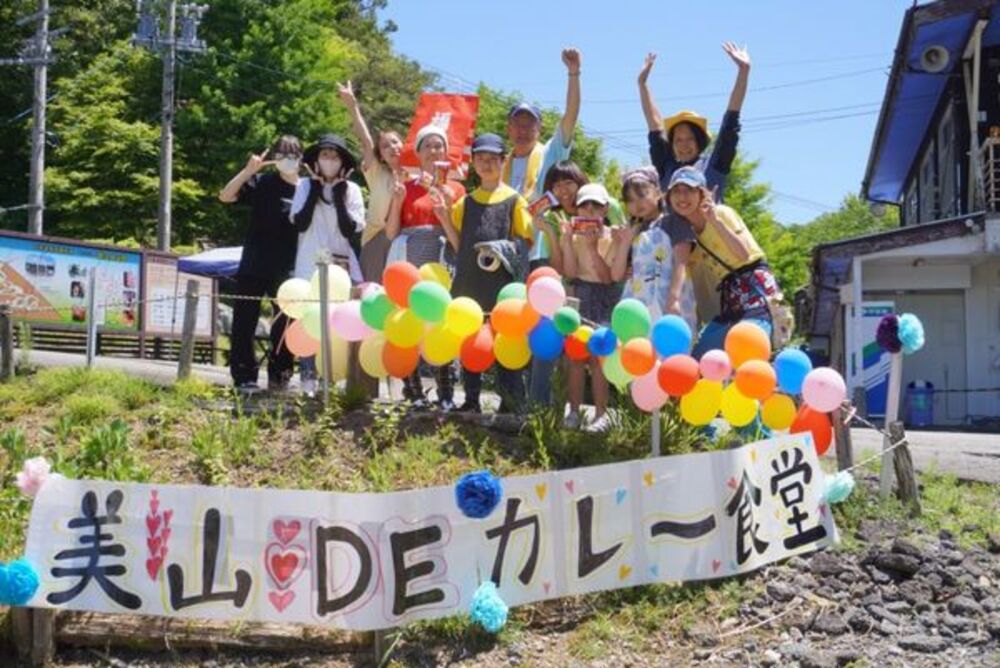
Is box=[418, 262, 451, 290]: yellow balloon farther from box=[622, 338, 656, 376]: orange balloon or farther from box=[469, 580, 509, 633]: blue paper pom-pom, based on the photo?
box=[469, 580, 509, 633]: blue paper pom-pom

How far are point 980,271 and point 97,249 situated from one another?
13810mm

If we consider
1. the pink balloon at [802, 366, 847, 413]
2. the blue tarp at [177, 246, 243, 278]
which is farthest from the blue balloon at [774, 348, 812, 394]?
the blue tarp at [177, 246, 243, 278]

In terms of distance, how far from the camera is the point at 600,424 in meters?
6.04

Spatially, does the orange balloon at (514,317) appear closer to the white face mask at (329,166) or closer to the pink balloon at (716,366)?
the pink balloon at (716,366)

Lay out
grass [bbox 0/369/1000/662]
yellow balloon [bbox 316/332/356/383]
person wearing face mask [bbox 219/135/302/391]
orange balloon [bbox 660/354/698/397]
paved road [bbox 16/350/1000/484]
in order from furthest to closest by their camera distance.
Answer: paved road [bbox 16/350/1000/484], person wearing face mask [bbox 219/135/302/391], yellow balloon [bbox 316/332/356/383], orange balloon [bbox 660/354/698/397], grass [bbox 0/369/1000/662]

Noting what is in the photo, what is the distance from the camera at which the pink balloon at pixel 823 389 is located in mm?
5289

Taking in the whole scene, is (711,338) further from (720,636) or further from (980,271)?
(980,271)

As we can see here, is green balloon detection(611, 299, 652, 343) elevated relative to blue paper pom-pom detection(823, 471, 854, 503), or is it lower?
elevated

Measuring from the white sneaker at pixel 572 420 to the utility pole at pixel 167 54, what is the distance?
18889 millimetres

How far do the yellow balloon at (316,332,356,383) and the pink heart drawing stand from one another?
1991 millimetres

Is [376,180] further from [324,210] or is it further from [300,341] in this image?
[300,341]

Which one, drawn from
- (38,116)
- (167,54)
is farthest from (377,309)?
(38,116)

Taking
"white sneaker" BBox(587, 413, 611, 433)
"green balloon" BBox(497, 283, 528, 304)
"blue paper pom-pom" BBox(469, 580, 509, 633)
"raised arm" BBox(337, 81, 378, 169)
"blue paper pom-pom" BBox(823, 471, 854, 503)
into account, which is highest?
"raised arm" BBox(337, 81, 378, 169)

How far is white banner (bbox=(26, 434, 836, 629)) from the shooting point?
4.48 meters
